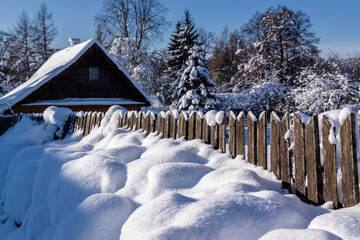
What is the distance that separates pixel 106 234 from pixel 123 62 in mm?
23026

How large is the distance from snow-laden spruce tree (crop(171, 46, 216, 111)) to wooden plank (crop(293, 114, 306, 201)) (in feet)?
50.8

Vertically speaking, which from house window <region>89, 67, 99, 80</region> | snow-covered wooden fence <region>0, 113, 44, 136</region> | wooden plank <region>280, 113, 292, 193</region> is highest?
house window <region>89, 67, 99, 80</region>

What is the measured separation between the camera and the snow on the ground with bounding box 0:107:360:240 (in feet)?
5.84

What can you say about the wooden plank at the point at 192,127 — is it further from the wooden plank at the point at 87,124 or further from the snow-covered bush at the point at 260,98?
the snow-covered bush at the point at 260,98

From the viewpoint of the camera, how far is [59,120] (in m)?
7.96

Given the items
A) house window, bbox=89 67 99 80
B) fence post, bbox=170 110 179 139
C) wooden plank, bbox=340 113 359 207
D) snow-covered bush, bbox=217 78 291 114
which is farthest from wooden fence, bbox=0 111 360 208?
snow-covered bush, bbox=217 78 291 114

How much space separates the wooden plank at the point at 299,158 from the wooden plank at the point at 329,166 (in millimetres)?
195

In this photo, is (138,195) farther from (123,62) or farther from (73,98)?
(123,62)

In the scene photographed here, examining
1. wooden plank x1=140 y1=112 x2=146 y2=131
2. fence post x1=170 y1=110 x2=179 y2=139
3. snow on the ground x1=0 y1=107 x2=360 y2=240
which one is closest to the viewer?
snow on the ground x1=0 y1=107 x2=360 y2=240

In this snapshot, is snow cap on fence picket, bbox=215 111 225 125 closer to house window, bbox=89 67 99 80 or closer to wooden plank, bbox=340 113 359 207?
wooden plank, bbox=340 113 359 207

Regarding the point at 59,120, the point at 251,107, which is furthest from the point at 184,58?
the point at 59,120

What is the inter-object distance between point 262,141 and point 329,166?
2.54 feet

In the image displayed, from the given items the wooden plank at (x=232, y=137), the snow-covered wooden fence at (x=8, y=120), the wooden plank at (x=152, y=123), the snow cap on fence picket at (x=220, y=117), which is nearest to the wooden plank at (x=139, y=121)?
the wooden plank at (x=152, y=123)

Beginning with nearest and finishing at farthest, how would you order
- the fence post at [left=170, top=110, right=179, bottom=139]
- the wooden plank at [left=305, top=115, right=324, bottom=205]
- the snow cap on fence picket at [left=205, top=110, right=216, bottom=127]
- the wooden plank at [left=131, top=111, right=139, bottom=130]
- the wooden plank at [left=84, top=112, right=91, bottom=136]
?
the wooden plank at [left=305, top=115, right=324, bottom=205] → the snow cap on fence picket at [left=205, top=110, right=216, bottom=127] → the fence post at [left=170, top=110, right=179, bottom=139] → the wooden plank at [left=131, top=111, right=139, bottom=130] → the wooden plank at [left=84, top=112, right=91, bottom=136]
